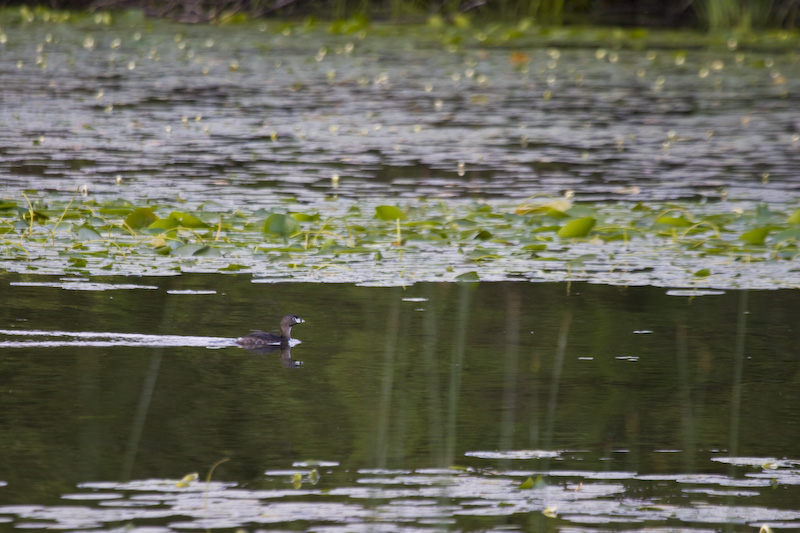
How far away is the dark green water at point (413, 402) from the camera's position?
376 cm

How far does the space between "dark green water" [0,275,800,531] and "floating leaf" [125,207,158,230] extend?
0.98 m

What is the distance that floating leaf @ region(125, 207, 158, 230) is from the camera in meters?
7.52

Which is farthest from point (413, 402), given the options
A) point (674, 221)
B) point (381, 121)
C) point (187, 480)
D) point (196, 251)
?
point (381, 121)

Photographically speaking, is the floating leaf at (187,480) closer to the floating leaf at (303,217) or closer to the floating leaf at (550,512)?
the floating leaf at (550,512)

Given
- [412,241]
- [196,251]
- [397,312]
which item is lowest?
[397,312]

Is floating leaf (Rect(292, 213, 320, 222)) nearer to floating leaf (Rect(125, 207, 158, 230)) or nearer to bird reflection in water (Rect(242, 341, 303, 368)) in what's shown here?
floating leaf (Rect(125, 207, 158, 230))

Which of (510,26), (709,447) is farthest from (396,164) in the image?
(510,26)

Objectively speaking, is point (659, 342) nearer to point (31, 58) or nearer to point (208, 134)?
point (208, 134)

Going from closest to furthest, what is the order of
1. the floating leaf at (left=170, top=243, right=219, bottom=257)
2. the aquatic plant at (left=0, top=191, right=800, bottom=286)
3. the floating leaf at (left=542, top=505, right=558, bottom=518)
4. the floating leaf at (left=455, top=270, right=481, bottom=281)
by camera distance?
the floating leaf at (left=542, top=505, right=558, bottom=518), the floating leaf at (left=455, top=270, right=481, bottom=281), the aquatic plant at (left=0, top=191, right=800, bottom=286), the floating leaf at (left=170, top=243, right=219, bottom=257)

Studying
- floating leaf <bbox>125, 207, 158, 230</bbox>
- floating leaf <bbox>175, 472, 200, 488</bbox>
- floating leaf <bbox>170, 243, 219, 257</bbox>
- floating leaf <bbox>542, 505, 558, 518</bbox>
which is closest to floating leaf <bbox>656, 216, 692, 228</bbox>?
floating leaf <bbox>170, 243, 219, 257</bbox>

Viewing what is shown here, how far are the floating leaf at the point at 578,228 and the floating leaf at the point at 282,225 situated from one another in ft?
4.51

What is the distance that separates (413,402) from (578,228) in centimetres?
298

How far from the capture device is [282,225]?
7379 millimetres

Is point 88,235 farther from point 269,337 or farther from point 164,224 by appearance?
point 269,337
